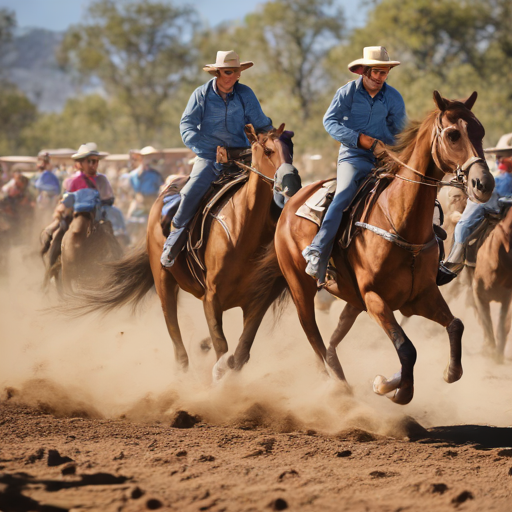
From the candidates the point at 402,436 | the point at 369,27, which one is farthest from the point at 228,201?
the point at 369,27

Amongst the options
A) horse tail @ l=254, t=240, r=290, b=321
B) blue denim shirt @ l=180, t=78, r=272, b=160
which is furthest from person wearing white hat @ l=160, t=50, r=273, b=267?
horse tail @ l=254, t=240, r=290, b=321

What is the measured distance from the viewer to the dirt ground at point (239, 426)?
13.9 ft

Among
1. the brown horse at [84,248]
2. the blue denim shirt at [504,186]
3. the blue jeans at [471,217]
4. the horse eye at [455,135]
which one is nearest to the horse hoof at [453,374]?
the horse eye at [455,135]

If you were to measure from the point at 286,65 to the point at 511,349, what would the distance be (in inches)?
1649

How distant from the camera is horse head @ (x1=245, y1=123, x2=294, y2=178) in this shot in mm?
6809

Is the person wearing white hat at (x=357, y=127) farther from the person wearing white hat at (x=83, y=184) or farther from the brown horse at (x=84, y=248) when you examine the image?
the person wearing white hat at (x=83, y=184)

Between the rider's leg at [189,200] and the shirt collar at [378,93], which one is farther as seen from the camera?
the rider's leg at [189,200]

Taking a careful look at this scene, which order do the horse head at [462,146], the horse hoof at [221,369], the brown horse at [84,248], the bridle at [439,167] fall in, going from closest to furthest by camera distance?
the horse head at [462,146], the bridle at [439,167], the horse hoof at [221,369], the brown horse at [84,248]

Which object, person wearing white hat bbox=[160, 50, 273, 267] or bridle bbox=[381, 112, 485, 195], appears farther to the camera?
person wearing white hat bbox=[160, 50, 273, 267]

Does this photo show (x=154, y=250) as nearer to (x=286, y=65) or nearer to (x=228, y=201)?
(x=228, y=201)

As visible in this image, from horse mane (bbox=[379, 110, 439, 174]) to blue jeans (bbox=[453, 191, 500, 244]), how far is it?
3470mm

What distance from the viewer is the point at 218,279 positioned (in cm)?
715

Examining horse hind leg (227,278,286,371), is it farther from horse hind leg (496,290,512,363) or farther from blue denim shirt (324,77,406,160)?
horse hind leg (496,290,512,363)

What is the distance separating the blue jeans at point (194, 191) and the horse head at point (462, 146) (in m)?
2.57
